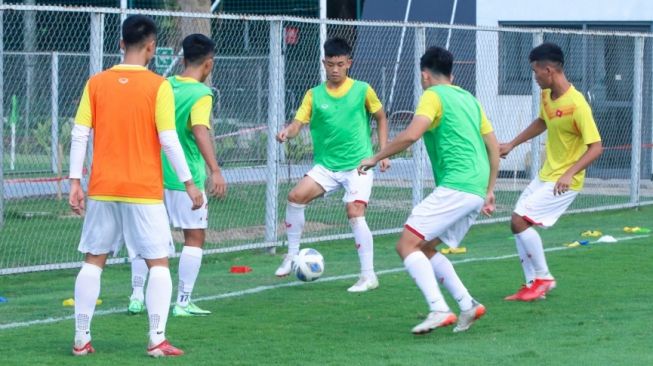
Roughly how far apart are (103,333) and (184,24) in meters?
8.85

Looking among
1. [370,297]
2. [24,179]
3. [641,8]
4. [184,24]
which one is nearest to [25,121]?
[24,179]

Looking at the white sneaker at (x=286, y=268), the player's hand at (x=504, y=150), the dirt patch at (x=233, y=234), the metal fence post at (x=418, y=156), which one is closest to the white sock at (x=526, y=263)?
the player's hand at (x=504, y=150)

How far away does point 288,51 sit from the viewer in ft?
52.0

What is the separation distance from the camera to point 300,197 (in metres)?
11.1

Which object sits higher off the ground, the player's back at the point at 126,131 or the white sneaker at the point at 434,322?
the player's back at the point at 126,131

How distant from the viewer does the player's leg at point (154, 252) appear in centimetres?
760

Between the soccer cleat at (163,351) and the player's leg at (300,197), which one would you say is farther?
the player's leg at (300,197)

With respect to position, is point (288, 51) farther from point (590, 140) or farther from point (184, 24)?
point (590, 140)

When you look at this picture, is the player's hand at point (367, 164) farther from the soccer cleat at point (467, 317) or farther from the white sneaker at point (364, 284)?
the white sneaker at point (364, 284)

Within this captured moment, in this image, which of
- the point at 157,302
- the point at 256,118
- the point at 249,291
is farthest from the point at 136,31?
the point at 256,118

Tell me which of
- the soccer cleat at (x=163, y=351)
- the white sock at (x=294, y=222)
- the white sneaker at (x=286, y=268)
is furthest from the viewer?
the white sneaker at (x=286, y=268)

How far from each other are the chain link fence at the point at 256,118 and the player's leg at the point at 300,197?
1737 mm

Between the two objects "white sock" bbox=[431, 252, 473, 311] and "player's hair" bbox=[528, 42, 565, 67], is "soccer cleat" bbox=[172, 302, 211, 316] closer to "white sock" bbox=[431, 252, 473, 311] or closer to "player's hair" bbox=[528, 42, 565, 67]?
"white sock" bbox=[431, 252, 473, 311]

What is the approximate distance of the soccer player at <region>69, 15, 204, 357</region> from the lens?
24.8ft
